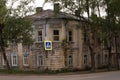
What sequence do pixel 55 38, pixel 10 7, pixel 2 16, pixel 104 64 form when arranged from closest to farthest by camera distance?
1. pixel 2 16
2. pixel 10 7
3. pixel 55 38
4. pixel 104 64

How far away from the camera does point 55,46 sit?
4644cm

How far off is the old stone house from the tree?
326 cm

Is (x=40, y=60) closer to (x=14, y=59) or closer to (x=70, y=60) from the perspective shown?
(x=70, y=60)

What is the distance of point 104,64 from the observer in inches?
2219

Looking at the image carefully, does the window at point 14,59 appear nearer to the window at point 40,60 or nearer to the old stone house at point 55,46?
the old stone house at point 55,46

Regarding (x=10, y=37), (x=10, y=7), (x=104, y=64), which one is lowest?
(x=104, y=64)

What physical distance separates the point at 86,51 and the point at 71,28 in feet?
16.0

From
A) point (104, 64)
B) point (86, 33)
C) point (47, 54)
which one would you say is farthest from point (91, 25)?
point (104, 64)

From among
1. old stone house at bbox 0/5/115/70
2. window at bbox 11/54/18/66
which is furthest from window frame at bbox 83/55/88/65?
window at bbox 11/54/18/66

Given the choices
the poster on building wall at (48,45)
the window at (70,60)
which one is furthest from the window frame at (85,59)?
the poster on building wall at (48,45)

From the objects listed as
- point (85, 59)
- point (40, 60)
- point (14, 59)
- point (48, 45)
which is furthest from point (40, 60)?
point (85, 59)

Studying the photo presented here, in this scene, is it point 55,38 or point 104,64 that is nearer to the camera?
point 55,38

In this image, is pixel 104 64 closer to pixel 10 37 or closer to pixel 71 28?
pixel 71 28

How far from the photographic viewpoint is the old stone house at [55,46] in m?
46.2
